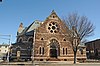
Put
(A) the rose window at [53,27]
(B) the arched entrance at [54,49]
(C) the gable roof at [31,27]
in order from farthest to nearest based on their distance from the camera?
(C) the gable roof at [31,27] → (A) the rose window at [53,27] → (B) the arched entrance at [54,49]

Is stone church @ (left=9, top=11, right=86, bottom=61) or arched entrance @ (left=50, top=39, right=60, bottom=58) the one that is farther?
arched entrance @ (left=50, top=39, right=60, bottom=58)

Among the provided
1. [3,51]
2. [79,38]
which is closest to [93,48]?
[79,38]

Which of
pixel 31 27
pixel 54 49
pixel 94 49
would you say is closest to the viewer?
pixel 54 49

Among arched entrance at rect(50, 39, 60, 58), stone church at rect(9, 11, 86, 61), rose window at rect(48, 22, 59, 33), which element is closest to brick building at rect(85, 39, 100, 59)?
stone church at rect(9, 11, 86, 61)

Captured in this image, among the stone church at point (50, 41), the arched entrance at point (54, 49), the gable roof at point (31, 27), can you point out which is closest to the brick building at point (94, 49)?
the stone church at point (50, 41)

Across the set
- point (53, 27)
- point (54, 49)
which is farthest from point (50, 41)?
point (53, 27)

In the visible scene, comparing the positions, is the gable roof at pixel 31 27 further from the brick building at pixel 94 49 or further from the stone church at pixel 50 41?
the brick building at pixel 94 49

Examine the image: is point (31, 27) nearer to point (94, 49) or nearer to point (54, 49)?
point (54, 49)

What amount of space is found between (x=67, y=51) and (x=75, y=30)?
48.4ft

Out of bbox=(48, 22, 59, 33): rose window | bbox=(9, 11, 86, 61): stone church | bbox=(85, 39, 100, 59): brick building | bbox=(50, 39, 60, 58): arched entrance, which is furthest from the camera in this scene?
bbox=(85, 39, 100, 59): brick building

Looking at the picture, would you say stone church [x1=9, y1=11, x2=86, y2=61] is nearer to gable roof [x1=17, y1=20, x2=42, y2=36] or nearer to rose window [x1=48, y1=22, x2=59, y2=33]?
rose window [x1=48, y1=22, x2=59, y2=33]

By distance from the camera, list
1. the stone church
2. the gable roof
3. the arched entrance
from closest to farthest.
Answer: the stone church < the arched entrance < the gable roof

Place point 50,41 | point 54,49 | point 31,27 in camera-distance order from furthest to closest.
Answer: point 31,27 → point 54,49 → point 50,41

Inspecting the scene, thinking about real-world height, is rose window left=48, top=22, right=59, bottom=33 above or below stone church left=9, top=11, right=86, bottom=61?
above
